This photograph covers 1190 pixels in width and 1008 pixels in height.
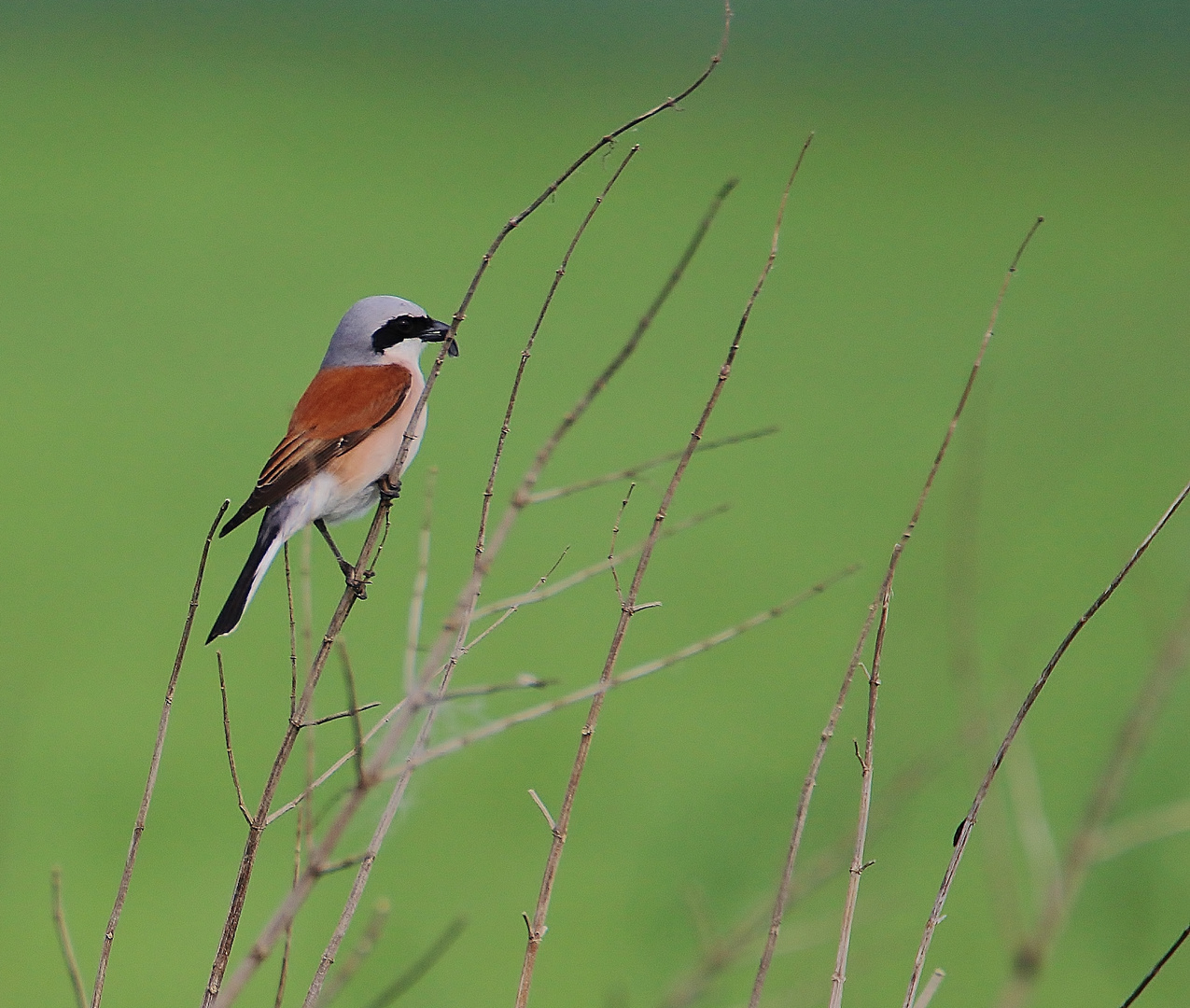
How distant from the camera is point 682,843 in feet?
15.3

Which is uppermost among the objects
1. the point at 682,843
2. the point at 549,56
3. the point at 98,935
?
the point at 549,56

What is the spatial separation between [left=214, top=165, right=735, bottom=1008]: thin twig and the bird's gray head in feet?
2.09

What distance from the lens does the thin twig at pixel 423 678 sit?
62 cm

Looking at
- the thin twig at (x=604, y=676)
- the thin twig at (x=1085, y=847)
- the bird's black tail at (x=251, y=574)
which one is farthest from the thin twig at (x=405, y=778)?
the thin twig at (x=1085, y=847)

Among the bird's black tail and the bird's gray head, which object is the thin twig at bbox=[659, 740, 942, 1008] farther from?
the bird's gray head

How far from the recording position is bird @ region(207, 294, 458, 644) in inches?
71.6

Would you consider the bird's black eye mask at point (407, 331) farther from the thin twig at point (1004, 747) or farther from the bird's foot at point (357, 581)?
the thin twig at point (1004, 747)

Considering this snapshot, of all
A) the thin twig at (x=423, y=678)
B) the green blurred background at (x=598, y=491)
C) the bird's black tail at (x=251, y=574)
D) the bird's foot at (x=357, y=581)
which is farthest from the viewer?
the green blurred background at (x=598, y=491)

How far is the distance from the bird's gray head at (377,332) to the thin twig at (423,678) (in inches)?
25.1

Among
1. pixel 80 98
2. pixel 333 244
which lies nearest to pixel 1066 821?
pixel 333 244

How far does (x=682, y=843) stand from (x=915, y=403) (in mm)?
5289

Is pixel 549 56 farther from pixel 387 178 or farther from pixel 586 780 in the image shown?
pixel 586 780

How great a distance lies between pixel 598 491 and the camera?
7914 mm

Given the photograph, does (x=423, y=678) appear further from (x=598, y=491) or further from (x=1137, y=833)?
(x=598, y=491)
